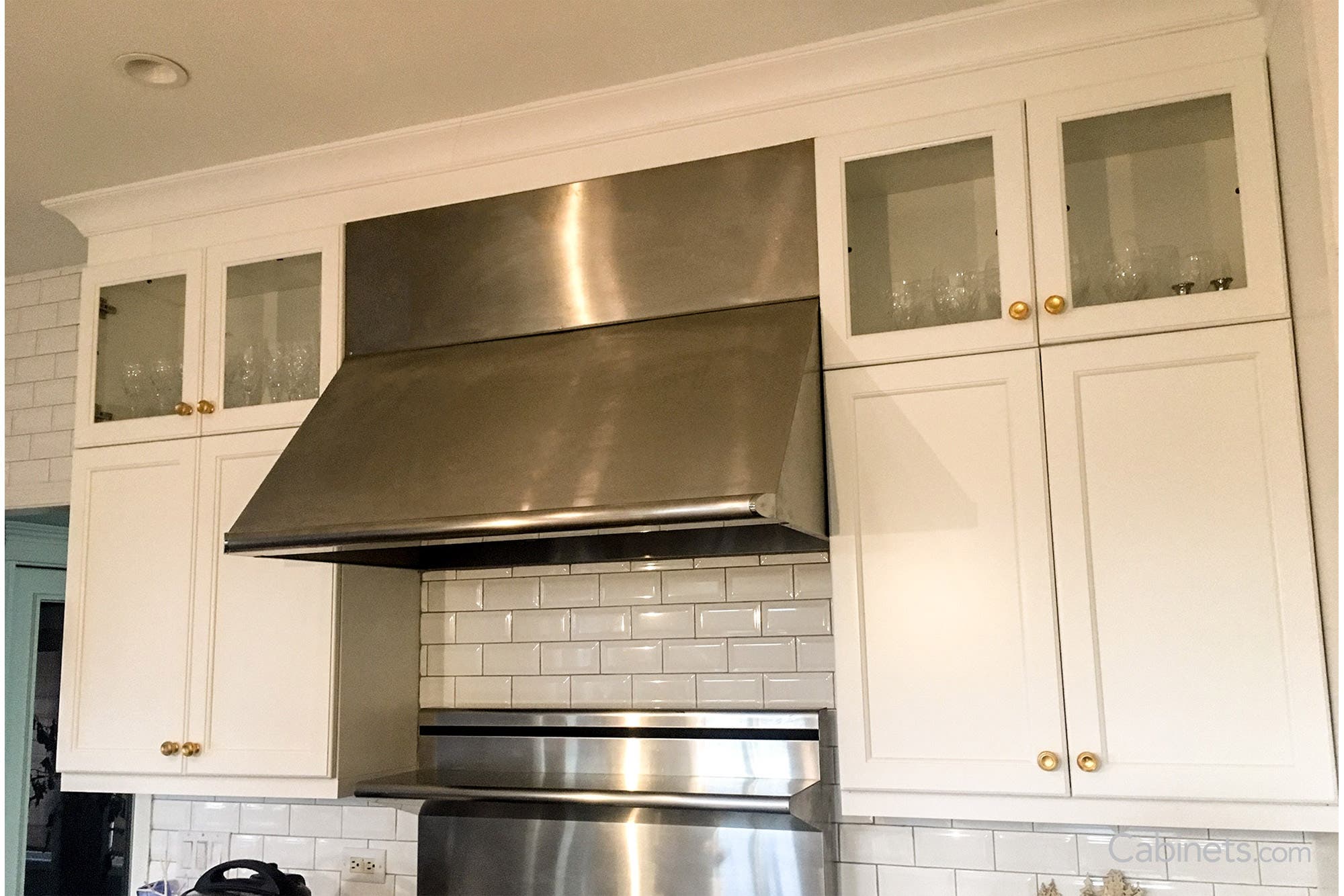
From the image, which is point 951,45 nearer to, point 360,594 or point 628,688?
point 628,688

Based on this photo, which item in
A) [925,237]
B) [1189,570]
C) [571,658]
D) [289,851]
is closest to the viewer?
[1189,570]

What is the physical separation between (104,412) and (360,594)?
Answer: 885 mm

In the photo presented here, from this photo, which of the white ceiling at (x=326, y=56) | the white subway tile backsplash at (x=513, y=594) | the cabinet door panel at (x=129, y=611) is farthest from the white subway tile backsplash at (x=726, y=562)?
the cabinet door panel at (x=129, y=611)

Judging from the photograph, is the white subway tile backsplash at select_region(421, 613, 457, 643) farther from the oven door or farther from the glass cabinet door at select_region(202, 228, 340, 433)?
the glass cabinet door at select_region(202, 228, 340, 433)

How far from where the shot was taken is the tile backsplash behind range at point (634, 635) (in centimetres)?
246

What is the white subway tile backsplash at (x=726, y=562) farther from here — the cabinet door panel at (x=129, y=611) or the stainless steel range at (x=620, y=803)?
the cabinet door panel at (x=129, y=611)

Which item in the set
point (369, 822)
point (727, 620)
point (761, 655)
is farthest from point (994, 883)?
point (369, 822)

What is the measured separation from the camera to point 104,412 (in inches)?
111

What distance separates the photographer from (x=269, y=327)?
272 centimetres

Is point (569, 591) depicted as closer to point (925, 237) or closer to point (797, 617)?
point (797, 617)

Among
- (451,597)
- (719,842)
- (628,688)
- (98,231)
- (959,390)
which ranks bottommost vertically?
(719,842)

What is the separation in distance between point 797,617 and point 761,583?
113 millimetres

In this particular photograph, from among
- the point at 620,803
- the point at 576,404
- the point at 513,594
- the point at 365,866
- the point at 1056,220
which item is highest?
the point at 1056,220

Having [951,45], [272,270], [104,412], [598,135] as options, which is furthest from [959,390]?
[104,412]
